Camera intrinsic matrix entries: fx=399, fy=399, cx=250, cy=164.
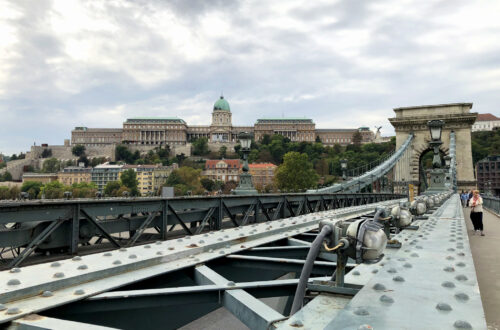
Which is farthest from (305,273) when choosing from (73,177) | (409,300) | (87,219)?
(73,177)

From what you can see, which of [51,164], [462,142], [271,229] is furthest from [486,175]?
[51,164]

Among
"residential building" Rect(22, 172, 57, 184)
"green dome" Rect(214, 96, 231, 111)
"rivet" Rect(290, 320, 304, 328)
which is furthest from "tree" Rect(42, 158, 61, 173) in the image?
"rivet" Rect(290, 320, 304, 328)

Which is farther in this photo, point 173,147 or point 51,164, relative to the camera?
point 173,147

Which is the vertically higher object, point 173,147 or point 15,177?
point 173,147

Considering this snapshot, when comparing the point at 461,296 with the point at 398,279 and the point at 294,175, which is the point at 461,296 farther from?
the point at 294,175

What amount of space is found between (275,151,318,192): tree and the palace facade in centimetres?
9672

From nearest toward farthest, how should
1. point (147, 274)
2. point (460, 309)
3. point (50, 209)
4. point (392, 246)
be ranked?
1. point (460, 309)
2. point (147, 274)
3. point (392, 246)
4. point (50, 209)

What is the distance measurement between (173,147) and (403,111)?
126 metres

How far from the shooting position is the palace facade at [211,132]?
164 metres

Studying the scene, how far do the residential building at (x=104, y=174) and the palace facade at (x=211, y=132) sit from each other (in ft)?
109

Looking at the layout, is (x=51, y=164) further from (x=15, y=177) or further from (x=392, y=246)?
(x=392, y=246)

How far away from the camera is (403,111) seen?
123 ft

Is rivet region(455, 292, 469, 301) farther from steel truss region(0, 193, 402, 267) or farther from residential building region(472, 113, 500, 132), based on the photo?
residential building region(472, 113, 500, 132)

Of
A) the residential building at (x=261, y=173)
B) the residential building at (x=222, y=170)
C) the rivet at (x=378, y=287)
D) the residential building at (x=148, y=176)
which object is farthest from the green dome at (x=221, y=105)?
the rivet at (x=378, y=287)
